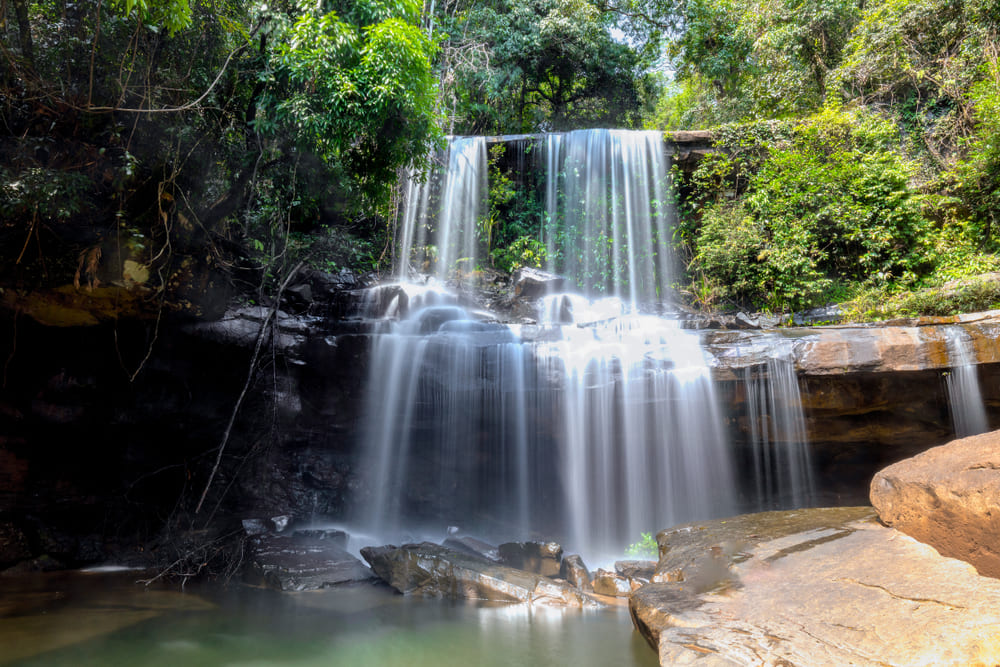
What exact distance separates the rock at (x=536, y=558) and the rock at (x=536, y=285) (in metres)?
6.65

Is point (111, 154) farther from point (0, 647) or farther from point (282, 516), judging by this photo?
point (282, 516)

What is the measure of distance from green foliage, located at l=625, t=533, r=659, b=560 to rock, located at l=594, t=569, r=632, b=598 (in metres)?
1.74

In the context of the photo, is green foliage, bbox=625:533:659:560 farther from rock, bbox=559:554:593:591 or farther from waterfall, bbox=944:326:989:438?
waterfall, bbox=944:326:989:438

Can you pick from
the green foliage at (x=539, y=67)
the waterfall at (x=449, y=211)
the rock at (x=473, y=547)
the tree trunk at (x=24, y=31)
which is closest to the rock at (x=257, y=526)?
the rock at (x=473, y=547)

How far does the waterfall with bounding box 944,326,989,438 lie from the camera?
6.70m

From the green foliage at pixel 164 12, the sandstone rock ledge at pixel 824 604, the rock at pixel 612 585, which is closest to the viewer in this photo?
the sandstone rock ledge at pixel 824 604

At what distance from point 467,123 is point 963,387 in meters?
15.7

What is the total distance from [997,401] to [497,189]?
11.6 m

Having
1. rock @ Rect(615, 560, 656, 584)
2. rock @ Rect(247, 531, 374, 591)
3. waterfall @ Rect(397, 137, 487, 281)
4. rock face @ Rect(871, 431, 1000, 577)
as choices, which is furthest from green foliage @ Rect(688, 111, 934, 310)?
rock @ Rect(247, 531, 374, 591)

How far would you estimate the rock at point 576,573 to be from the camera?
623 cm

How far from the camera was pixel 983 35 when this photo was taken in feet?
38.8

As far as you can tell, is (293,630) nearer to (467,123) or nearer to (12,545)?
(12,545)

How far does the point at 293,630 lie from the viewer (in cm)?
495

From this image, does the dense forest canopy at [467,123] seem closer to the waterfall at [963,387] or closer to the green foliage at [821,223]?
the green foliage at [821,223]
